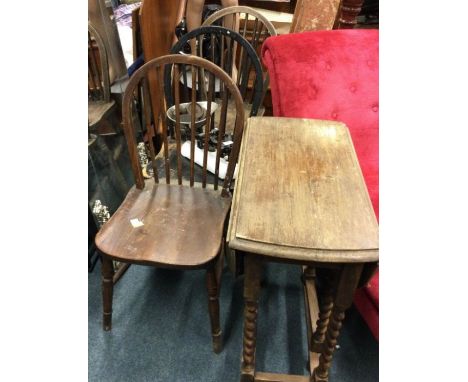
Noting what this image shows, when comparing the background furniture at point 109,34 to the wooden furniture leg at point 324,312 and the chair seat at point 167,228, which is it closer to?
the chair seat at point 167,228

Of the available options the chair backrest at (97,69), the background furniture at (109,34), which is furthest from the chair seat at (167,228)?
the background furniture at (109,34)

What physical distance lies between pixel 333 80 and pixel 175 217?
943 mm

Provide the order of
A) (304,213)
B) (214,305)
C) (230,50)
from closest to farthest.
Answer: (304,213)
(214,305)
(230,50)

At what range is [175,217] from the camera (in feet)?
4.12

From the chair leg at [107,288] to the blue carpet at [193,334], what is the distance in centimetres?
6

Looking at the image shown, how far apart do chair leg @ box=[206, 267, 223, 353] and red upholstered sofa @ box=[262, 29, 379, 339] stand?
Answer: 2.53ft

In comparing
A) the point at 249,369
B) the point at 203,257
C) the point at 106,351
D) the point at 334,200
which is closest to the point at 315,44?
the point at 334,200

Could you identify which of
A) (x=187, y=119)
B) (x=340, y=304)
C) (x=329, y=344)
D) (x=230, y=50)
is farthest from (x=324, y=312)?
(x=230, y=50)

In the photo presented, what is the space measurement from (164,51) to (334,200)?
67.1 inches

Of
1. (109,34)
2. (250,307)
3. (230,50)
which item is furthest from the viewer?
(109,34)

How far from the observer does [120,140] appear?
1892 millimetres

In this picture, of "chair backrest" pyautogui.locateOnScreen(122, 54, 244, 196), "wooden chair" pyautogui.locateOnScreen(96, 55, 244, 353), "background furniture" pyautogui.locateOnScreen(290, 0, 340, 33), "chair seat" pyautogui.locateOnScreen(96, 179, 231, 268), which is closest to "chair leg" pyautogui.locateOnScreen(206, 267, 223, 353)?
"wooden chair" pyautogui.locateOnScreen(96, 55, 244, 353)

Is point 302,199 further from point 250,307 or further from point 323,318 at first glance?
point 323,318

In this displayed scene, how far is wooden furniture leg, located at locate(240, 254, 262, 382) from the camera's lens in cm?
83
